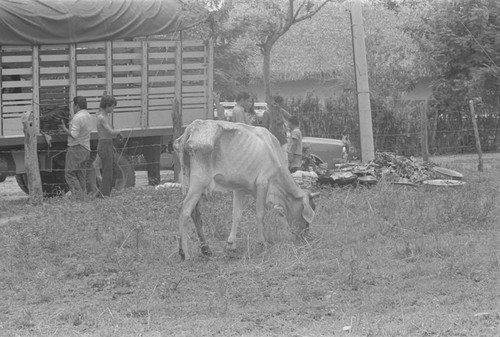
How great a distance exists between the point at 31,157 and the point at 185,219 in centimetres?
539

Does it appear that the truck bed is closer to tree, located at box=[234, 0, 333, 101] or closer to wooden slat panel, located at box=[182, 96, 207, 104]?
wooden slat panel, located at box=[182, 96, 207, 104]

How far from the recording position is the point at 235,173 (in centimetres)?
967

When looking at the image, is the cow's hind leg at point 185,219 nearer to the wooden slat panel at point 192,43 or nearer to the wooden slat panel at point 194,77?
the wooden slat panel at point 194,77

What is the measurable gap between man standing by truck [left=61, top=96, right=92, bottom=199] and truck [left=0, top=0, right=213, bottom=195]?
2.14 feet

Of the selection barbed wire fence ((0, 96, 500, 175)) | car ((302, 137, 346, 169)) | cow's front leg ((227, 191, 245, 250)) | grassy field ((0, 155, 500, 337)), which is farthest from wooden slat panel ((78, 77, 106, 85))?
barbed wire fence ((0, 96, 500, 175))

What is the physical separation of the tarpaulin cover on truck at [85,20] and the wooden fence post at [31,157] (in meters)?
→ 1.47

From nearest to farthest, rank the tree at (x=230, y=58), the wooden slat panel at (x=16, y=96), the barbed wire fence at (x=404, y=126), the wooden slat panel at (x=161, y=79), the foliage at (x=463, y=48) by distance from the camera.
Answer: the wooden slat panel at (x=16, y=96) → the wooden slat panel at (x=161, y=79) → the foliage at (x=463, y=48) → the barbed wire fence at (x=404, y=126) → the tree at (x=230, y=58)

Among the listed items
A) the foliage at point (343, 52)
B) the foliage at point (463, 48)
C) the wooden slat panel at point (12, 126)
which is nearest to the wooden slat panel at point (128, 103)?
the wooden slat panel at point (12, 126)

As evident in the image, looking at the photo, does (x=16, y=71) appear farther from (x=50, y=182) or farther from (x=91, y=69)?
(x=50, y=182)

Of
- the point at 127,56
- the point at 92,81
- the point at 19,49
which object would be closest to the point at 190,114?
the point at 127,56

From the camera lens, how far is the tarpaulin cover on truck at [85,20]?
14.6 m

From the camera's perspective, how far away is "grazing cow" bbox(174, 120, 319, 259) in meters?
9.34

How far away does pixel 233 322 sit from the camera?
22.8 feet

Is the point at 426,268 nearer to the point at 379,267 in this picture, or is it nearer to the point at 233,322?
the point at 379,267
